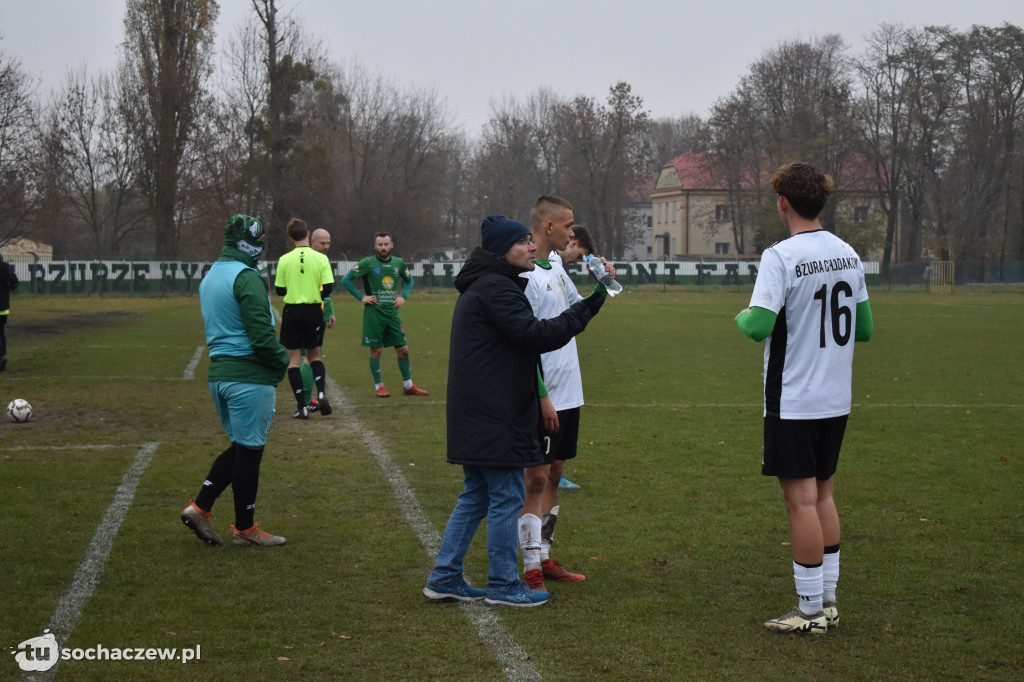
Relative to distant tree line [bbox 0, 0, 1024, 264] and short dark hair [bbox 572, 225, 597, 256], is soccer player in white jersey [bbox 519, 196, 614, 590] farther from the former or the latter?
distant tree line [bbox 0, 0, 1024, 264]

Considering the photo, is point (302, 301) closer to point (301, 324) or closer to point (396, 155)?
point (301, 324)

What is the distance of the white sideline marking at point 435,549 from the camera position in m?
4.14

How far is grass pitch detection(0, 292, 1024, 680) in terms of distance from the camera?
14.0ft

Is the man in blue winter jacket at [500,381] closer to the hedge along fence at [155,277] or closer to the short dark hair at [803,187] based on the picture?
the short dark hair at [803,187]

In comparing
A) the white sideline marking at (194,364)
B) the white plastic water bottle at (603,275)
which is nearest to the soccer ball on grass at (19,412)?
the white sideline marking at (194,364)

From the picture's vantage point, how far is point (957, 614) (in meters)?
4.77

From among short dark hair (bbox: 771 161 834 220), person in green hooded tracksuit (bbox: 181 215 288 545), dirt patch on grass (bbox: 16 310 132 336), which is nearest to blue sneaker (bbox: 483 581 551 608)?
person in green hooded tracksuit (bbox: 181 215 288 545)

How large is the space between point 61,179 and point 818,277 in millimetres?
48802

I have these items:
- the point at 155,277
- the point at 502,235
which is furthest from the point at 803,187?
the point at 155,277

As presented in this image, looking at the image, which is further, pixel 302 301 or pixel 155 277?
pixel 155 277

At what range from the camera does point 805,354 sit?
4.48 metres

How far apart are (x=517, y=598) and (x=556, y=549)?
3.57 ft

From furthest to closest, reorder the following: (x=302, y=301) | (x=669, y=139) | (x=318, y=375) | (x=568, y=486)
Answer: (x=669, y=139), (x=318, y=375), (x=302, y=301), (x=568, y=486)

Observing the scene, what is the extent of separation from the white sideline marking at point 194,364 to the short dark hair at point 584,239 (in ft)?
33.9
